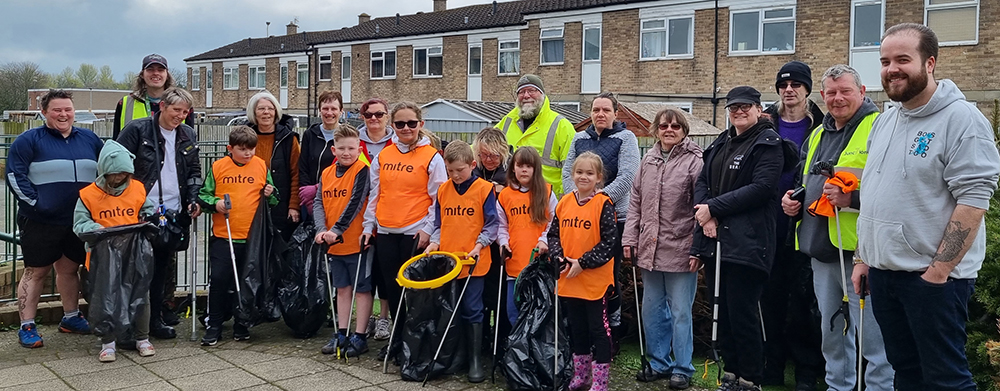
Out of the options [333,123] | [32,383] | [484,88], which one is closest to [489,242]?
[333,123]

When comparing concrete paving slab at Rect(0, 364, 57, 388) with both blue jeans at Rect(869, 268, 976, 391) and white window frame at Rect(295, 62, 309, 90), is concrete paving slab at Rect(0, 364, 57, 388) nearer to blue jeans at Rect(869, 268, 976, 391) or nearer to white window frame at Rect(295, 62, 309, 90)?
blue jeans at Rect(869, 268, 976, 391)

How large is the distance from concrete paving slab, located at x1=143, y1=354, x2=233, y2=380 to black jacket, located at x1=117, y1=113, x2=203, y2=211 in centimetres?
126

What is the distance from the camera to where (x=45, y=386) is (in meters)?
5.33

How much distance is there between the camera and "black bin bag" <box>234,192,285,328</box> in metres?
6.37

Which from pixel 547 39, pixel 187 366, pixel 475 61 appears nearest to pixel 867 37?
pixel 547 39

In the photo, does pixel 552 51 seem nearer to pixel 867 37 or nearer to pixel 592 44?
pixel 592 44

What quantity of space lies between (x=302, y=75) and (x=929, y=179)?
40967 millimetres

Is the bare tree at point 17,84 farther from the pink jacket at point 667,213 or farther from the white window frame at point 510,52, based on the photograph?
the pink jacket at point 667,213

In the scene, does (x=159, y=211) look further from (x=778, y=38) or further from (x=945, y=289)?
(x=778, y=38)

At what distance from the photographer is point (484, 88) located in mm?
32625

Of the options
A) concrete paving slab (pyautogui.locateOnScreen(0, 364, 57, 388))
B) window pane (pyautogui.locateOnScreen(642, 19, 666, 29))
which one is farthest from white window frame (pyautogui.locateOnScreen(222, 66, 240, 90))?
concrete paving slab (pyautogui.locateOnScreen(0, 364, 57, 388))

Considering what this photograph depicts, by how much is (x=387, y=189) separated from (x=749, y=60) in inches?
814

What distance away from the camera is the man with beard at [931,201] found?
3.27 meters

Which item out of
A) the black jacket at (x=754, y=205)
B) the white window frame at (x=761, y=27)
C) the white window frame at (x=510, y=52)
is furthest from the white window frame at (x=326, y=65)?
the black jacket at (x=754, y=205)
